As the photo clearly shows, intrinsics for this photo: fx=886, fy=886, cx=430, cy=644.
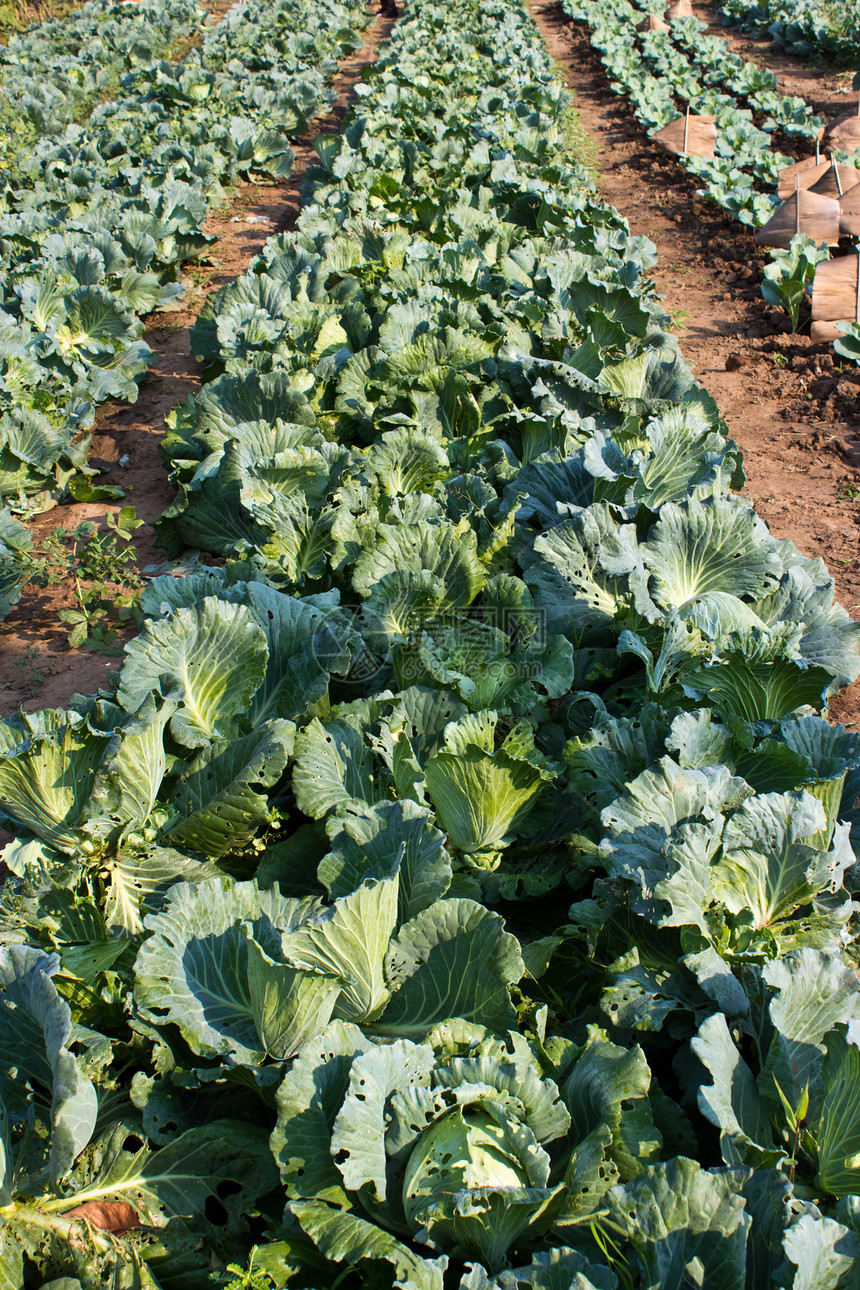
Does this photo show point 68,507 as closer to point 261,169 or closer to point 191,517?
point 191,517

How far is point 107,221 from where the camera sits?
9094 mm

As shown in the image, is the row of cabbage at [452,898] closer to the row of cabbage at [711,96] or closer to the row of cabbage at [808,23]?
the row of cabbage at [711,96]

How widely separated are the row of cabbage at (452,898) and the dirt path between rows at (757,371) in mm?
1255

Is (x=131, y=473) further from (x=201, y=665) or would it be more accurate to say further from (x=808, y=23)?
(x=808, y=23)

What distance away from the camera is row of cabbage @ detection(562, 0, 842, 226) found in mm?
11719

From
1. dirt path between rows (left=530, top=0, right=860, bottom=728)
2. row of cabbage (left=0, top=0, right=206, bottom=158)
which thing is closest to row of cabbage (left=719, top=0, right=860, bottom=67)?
dirt path between rows (left=530, top=0, right=860, bottom=728)

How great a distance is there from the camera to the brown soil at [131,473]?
4852 mm

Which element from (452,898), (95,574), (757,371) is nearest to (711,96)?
(757,371)

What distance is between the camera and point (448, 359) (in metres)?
5.73

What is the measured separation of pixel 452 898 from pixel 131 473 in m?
5.16

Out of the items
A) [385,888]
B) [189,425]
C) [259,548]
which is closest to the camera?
[385,888]

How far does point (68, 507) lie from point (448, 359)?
290 centimetres

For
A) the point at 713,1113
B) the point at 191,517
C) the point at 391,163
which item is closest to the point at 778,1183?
the point at 713,1113

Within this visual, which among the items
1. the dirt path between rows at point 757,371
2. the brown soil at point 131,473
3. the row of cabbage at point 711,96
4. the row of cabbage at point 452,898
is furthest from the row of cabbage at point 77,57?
the row of cabbage at point 452,898
